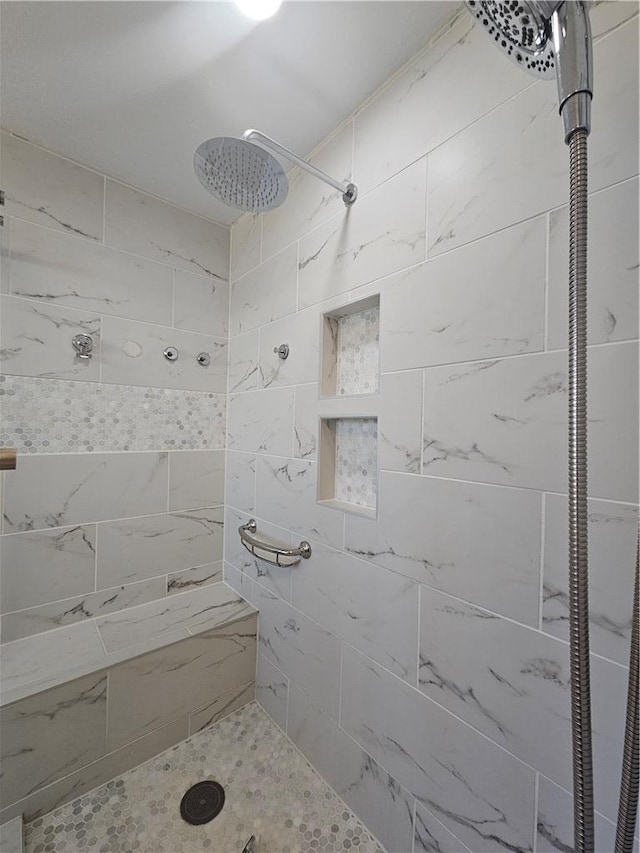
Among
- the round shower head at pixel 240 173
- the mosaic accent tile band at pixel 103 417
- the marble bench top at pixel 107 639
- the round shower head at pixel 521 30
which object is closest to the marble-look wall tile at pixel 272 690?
the marble bench top at pixel 107 639

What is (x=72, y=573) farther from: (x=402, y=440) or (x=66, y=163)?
(x=66, y=163)

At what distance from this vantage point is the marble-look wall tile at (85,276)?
1174 mm

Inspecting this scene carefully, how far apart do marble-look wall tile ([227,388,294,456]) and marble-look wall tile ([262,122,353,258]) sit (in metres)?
0.56

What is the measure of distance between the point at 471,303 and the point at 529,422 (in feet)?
0.90

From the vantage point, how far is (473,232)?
2.39 ft

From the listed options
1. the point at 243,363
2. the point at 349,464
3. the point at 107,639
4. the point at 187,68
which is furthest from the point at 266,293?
the point at 107,639

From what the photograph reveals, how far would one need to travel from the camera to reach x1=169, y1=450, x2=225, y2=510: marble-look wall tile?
149 cm

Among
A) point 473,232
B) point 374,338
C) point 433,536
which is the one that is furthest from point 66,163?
point 433,536

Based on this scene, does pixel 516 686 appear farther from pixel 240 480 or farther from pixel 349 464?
pixel 240 480

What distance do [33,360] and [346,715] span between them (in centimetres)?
150

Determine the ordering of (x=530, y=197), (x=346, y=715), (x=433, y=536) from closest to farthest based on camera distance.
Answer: (x=530, y=197)
(x=433, y=536)
(x=346, y=715)

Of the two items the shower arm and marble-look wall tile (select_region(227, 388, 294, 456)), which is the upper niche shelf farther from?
the shower arm

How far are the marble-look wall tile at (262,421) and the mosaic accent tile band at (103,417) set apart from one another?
4.3 inches

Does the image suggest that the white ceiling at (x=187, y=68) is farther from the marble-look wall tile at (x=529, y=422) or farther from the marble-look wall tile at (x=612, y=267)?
the marble-look wall tile at (x=529, y=422)
